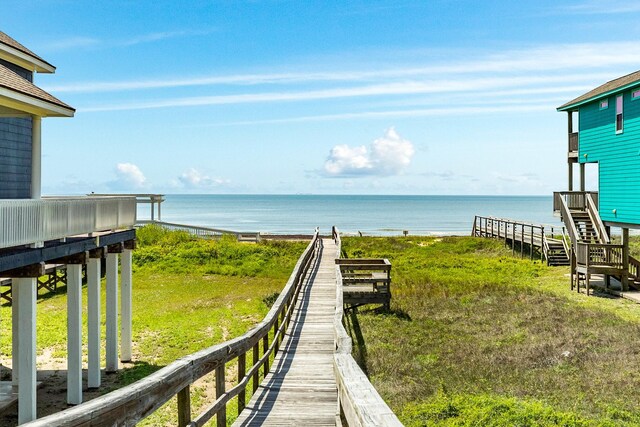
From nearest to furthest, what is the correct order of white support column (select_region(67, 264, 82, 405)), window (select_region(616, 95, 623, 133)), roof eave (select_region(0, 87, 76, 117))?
roof eave (select_region(0, 87, 76, 117)) → white support column (select_region(67, 264, 82, 405)) → window (select_region(616, 95, 623, 133))

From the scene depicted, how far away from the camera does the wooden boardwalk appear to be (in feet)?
24.8

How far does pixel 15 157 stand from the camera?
16.2 metres

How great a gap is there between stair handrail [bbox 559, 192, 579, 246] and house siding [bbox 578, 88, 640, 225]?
136 centimetres

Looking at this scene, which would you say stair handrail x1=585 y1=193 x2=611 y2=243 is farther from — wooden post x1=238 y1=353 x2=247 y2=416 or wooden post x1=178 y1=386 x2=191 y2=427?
wooden post x1=178 y1=386 x2=191 y2=427

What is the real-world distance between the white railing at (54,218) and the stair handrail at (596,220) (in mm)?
21276

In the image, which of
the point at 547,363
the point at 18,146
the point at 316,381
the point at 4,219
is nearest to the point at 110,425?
the point at 316,381

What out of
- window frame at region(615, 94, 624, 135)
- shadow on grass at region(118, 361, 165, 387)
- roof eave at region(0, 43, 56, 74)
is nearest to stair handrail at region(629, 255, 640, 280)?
window frame at region(615, 94, 624, 135)

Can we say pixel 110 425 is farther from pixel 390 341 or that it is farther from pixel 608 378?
pixel 390 341

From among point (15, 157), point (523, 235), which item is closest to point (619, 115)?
point (523, 235)

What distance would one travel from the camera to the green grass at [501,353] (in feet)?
34.5

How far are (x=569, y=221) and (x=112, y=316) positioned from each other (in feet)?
69.5

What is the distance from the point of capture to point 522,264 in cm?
3472

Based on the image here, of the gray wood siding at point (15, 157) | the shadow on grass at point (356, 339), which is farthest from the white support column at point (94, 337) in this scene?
the shadow on grass at point (356, 339)

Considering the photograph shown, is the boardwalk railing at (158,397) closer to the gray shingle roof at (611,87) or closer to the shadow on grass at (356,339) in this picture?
the shadow on grass at (356,339)
